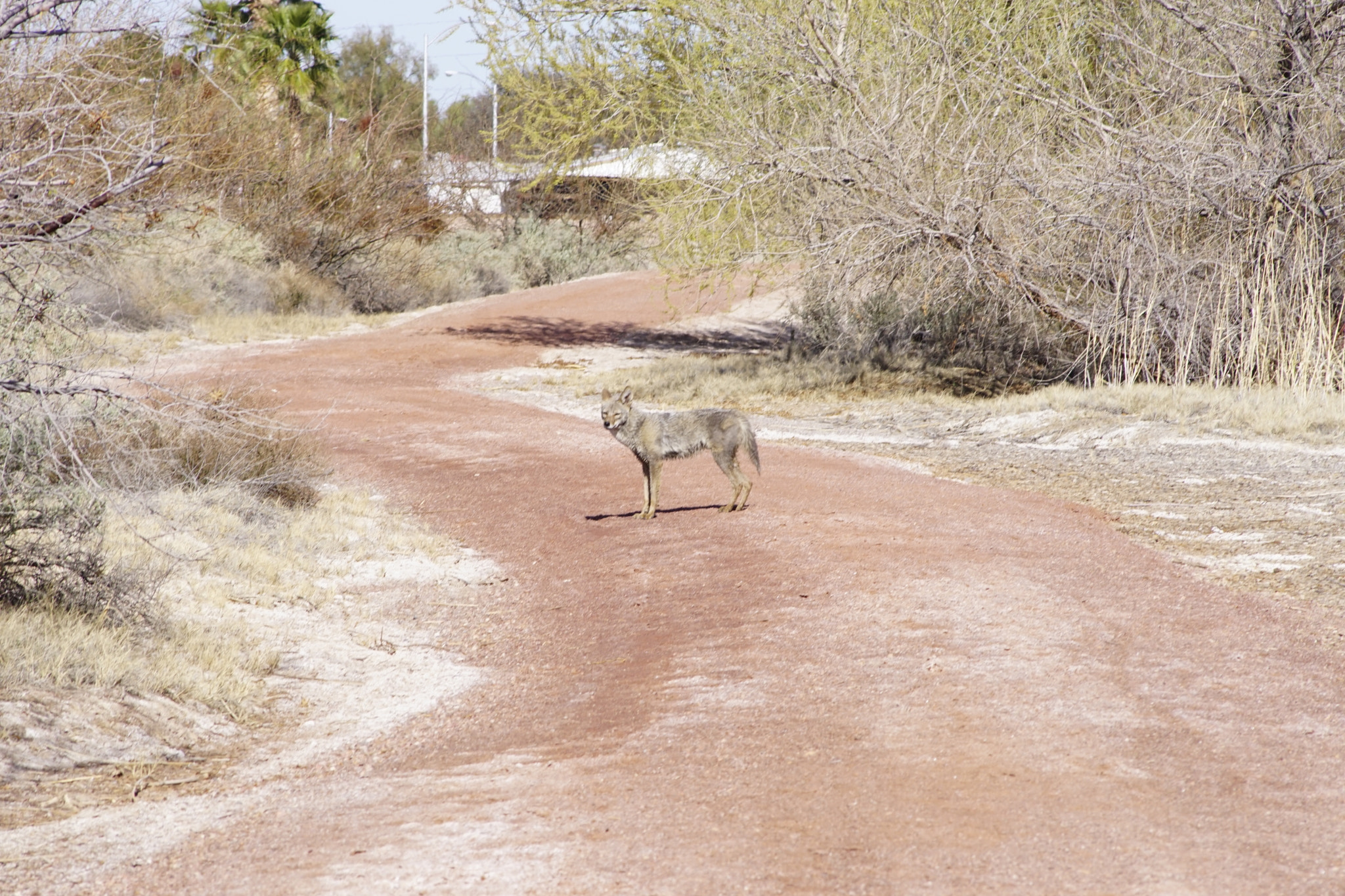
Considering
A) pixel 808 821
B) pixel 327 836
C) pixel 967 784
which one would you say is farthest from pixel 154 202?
pixel 967 784

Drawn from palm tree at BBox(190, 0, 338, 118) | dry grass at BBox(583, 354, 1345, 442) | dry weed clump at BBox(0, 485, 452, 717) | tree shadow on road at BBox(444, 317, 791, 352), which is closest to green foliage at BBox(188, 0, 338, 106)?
palm tree at BBox(190, 0, 338, 118)

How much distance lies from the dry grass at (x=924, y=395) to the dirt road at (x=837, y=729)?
3757mm

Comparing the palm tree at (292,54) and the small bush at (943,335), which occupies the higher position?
the palm tree at (292,54)

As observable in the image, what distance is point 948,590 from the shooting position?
847cm

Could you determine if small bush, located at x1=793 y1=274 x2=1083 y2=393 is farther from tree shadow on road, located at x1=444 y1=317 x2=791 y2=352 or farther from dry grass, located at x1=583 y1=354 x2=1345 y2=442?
tree shadow on road, located at x1=444 y1=317 x2=791 y2=352

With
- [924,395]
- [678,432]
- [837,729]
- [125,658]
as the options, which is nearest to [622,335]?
[924,395]

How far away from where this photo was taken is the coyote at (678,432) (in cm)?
1050

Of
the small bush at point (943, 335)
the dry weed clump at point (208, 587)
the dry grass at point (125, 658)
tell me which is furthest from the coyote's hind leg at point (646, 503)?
the small bush at point (943, 335)

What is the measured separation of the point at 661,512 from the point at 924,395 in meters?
8.73

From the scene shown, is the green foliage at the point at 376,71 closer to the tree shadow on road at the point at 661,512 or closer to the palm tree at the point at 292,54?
the palm tree at the point at 292,54

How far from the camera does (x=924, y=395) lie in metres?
19.2

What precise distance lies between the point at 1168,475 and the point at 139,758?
9884 mm

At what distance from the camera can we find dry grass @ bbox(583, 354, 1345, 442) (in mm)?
14352

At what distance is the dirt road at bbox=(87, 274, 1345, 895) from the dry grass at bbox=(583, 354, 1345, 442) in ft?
12.3
